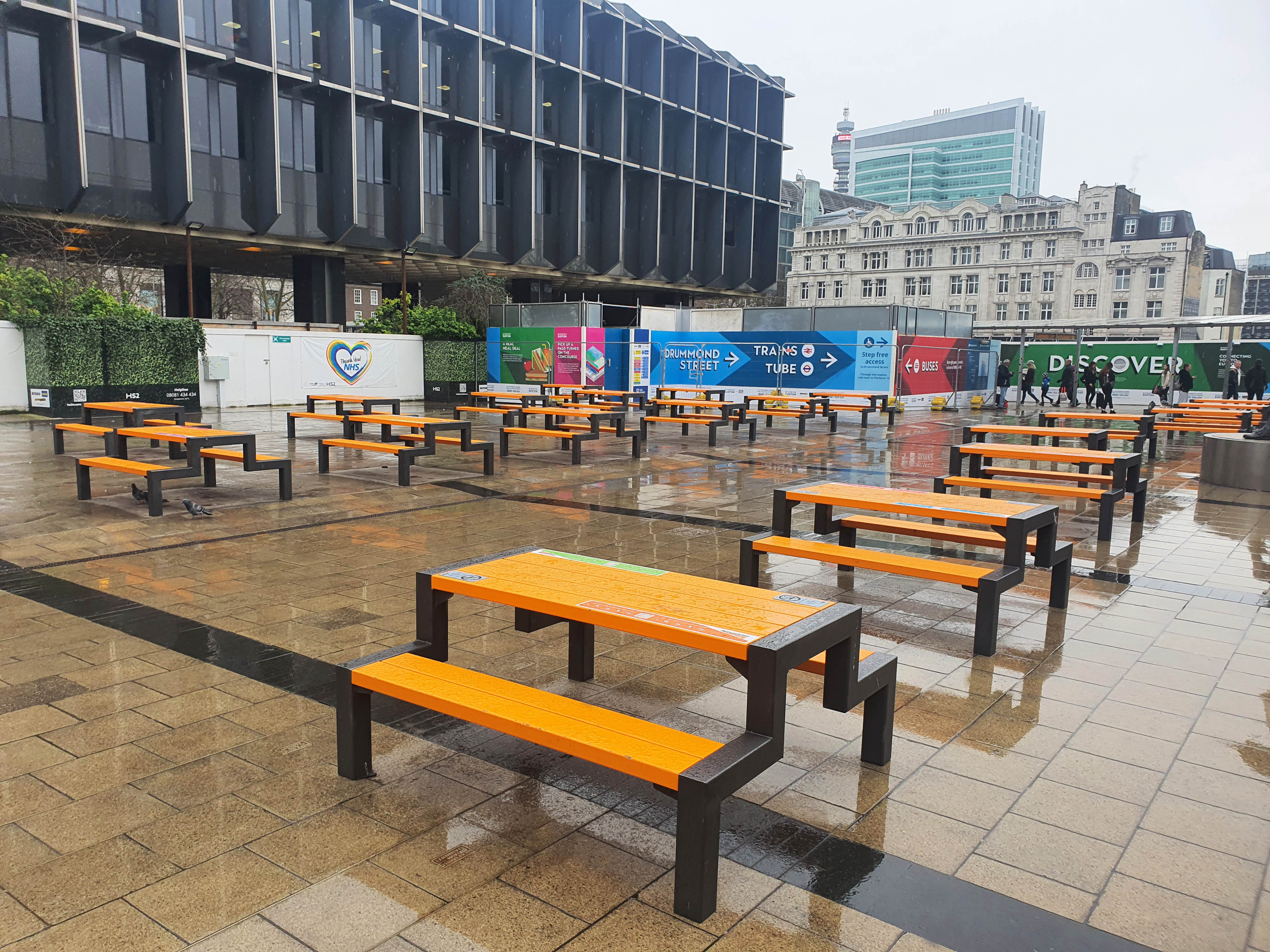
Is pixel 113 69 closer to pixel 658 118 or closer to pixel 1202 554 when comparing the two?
pixel 658 118

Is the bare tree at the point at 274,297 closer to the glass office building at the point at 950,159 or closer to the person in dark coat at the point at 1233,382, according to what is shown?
the person in dark coat at the point at 1233,382

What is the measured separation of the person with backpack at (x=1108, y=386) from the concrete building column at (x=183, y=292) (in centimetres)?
3029

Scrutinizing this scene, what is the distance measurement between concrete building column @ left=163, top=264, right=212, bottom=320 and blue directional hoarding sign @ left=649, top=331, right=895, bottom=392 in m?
17.1

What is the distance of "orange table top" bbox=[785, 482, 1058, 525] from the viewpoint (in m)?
5.93

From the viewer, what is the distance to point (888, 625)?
574 cm

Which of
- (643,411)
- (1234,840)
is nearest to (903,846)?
(1234,840)

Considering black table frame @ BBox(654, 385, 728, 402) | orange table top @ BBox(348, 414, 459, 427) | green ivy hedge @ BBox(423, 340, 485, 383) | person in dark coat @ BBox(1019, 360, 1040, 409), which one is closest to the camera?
orange table top @ BBox(348, 414, 459, 427)

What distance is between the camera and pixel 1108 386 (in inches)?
1171

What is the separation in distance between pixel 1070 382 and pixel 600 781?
32.8 meters

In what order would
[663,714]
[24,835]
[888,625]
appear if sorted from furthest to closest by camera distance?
[888,625] < [663,714] < [24,835]

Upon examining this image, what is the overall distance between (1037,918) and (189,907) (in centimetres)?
241

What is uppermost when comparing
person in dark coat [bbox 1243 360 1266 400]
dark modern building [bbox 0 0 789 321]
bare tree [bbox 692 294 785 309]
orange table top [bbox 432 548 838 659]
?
dark modern building [bbox 0 0 789 321]

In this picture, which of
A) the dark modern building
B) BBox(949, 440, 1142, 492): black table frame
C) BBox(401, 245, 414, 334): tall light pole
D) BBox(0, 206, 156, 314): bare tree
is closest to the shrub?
BBox(401, 245, 414, 334): tall light pole

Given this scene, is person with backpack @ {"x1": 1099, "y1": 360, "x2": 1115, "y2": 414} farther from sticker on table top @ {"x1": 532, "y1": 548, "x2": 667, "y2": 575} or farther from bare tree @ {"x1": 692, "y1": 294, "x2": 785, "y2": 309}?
sticker on table top @ {"x1": 532, "y1": 548, "x2": 667, "y2": 575}
